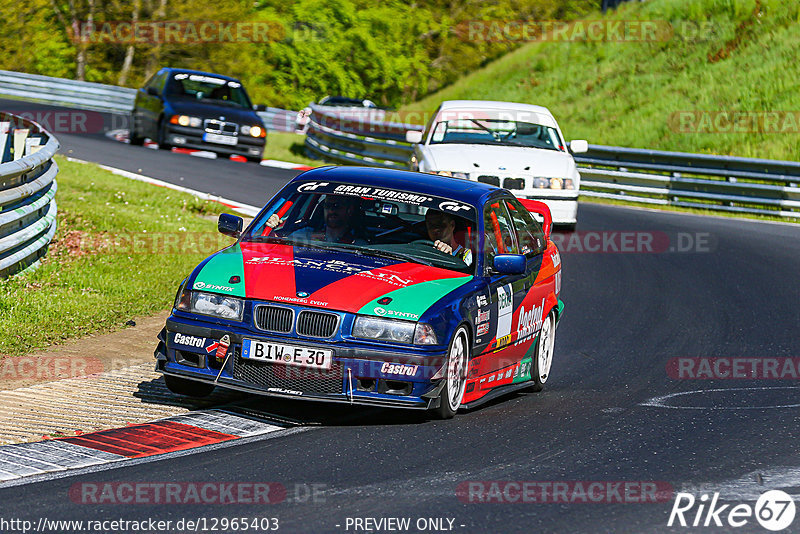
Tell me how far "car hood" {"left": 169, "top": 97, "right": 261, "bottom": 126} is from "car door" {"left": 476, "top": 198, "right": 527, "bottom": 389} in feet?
53.5

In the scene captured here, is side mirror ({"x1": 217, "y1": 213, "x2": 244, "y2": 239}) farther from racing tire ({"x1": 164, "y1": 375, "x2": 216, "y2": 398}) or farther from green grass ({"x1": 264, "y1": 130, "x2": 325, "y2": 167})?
green grass ({"x1": 264, "y1": 130, "x2": 325, "y2": 167})

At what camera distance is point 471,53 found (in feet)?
250

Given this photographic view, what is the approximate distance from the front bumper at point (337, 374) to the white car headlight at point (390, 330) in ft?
0.23

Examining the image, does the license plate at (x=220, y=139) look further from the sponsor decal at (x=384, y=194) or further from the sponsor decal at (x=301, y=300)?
the sponsor decal at (x=301, y=300)

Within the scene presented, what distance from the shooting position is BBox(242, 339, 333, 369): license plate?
698 cm

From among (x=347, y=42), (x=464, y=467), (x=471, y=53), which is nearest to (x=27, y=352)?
(x=464, y=467)

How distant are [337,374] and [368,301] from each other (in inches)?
17.9

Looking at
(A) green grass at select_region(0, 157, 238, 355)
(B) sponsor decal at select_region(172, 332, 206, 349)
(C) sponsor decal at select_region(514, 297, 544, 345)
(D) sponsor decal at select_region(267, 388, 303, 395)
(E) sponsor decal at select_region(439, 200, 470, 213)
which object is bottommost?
(A) green grass at select_region(0, 157, 238, 355)

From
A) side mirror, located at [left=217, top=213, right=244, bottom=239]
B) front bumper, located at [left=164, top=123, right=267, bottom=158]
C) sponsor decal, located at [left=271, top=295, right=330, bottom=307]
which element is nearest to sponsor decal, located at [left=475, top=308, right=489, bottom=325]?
sponsor decal, located at [left=271, top=295, right=330, bottom=307]

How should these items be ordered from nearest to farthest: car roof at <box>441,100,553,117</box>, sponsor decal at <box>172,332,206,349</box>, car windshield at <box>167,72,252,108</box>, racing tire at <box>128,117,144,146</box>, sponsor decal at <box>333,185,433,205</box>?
sponsor decal at <box>172,332,206,349</box>
sponsor decal at <box>333,185,433,205</box>
car roof at <box>441,100,553,117</box>
car windshield at <box>167,72,252,108</box>
racing tire at <box>128,117,144,146</box>

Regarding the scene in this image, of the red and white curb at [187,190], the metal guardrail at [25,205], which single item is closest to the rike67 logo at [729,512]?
the metal guardrail at [25,205]

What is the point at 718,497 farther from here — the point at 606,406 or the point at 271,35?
the point at 271,35

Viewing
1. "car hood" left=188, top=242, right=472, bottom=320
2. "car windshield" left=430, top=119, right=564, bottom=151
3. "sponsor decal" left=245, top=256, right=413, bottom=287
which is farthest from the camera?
"car windshield" left=430, top=119, right=564, bottom=151

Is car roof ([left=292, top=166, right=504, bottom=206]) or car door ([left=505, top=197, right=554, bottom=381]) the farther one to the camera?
car door ([left=505, top=197, right=554, bottom=381])
